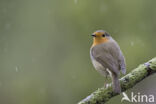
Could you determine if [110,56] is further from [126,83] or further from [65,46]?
[65,46]

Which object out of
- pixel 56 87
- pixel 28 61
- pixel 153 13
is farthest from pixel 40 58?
pixel 153 13

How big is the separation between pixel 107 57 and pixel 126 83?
27.3 inches

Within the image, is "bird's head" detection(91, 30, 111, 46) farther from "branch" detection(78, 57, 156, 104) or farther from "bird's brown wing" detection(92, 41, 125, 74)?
"branch" detection(78, 57, 156, 104)

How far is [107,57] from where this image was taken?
17.7 feet

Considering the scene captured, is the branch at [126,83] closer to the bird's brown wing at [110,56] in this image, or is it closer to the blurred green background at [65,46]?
the bird's brown wing at [110,56]

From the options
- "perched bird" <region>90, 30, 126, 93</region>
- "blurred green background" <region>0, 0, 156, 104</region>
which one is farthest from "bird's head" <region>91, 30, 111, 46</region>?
"blurred green background" <region>0, 0, 156, 104</region>

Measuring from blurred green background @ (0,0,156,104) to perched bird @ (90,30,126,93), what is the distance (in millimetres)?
2948

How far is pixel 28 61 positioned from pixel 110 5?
2070 millimetres

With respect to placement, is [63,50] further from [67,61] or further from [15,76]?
[15,76]

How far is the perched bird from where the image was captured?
525 centimetres

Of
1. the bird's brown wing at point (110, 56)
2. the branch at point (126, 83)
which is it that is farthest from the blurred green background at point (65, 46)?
the branch at point (126, 83)

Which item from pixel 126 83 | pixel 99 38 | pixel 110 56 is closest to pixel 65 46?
pixel 99 38

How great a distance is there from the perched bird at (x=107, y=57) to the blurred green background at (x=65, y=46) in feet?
9.67

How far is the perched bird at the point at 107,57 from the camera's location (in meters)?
5.25
